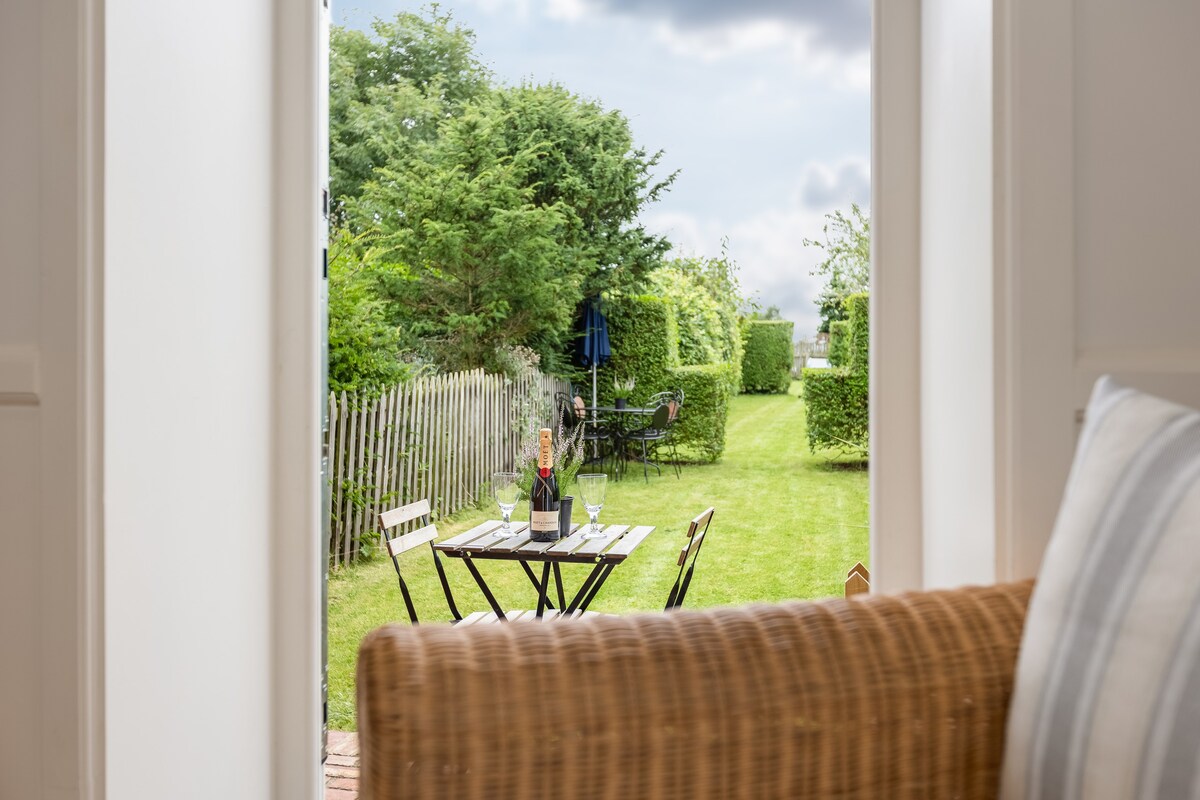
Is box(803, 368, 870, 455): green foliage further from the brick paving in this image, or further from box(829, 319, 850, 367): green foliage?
the brick paving

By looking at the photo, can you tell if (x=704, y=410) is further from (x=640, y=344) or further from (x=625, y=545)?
(x=625, y=545)

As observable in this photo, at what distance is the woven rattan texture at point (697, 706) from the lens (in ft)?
1.79

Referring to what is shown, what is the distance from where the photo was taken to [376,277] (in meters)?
6.59

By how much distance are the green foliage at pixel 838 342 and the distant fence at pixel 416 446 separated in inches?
92.5

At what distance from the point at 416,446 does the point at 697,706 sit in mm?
4850

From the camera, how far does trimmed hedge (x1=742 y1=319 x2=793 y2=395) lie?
7586mm

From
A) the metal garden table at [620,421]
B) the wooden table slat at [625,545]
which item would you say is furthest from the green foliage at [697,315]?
the wooden table slat at [625,545]

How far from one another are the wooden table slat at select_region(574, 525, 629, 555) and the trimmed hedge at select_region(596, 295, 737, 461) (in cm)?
413

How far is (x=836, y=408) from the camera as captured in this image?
616 cm
